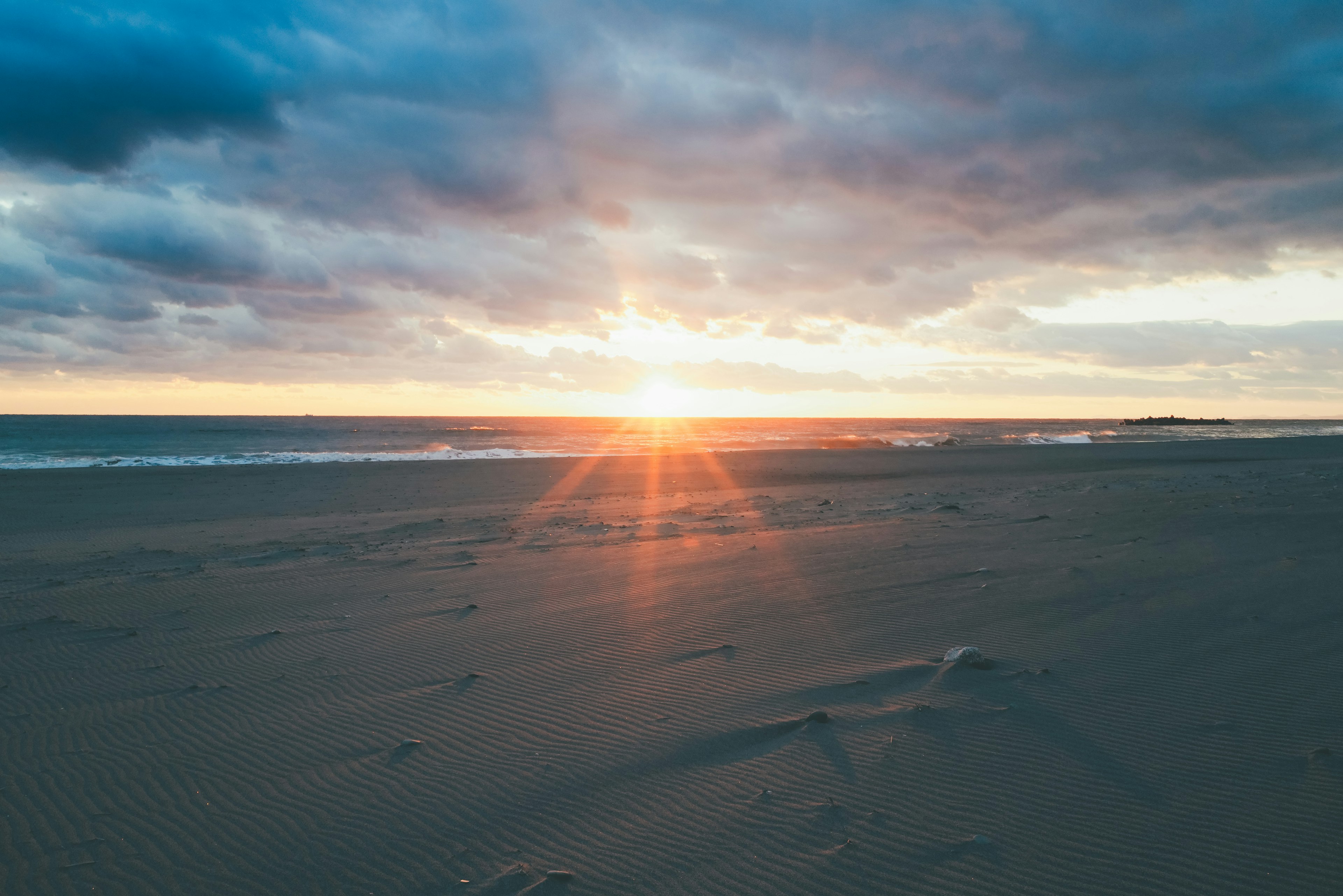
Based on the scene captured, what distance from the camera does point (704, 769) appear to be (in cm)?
340

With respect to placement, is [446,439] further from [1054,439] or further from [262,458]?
A: [1054,439]

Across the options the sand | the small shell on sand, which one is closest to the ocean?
the sand

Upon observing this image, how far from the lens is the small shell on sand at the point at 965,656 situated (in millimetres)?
4621

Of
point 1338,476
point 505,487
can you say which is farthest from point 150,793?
point 1338,476

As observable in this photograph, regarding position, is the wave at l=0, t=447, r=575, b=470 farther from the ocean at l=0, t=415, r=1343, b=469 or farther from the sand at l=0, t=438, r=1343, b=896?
the sand at l=0, t=438, r=1343, b=896

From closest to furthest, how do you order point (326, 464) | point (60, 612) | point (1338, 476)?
point (60, 612) < point (1338, 476) < point (326, 464)

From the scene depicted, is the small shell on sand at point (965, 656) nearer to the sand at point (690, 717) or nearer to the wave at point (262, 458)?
the sand at point (690, 717)

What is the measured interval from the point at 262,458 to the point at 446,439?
79.5 feet

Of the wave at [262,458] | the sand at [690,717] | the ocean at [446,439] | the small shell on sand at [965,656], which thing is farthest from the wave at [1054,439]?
the small shell on sand at [965,656]

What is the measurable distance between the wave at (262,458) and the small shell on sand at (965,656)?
2621 centimetres

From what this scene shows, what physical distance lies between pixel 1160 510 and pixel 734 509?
22.2ft

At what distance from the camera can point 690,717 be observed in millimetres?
3990

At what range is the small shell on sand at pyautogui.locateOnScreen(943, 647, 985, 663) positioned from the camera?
4621 millimetres

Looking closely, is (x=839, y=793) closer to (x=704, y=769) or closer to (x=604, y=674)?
(x=704, y=769)
